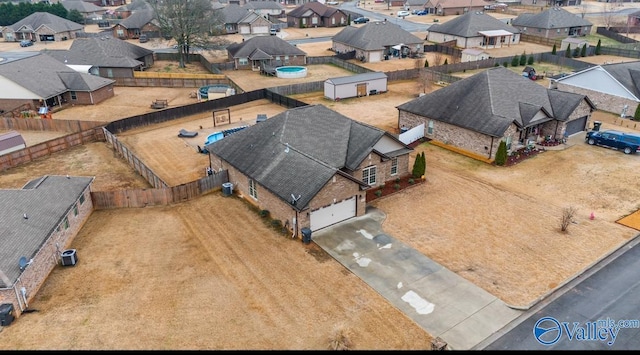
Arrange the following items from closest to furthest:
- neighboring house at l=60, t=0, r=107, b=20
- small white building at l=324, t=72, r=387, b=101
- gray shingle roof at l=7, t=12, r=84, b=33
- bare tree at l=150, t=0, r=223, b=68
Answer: small white building at l=324, t=72, r=387, b=101
bare tree at l=150, t=0, r=223, b=68
gray shingle roof at l=7, t=12, r=84, b=33
neighboring house at l=60, t=0, r=107, b=20

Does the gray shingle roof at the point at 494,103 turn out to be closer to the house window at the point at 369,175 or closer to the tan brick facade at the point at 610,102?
the tan brick facade at the point at 610,102

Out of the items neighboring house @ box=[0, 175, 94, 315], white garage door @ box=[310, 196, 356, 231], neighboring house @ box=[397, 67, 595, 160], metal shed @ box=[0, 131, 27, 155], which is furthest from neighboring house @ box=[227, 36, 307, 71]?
white garage door @ box=[310, 196, 356, 231]

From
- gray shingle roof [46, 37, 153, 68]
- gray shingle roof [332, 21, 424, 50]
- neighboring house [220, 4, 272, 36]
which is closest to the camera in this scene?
gray shingle roof [46, 37, 153, 68]

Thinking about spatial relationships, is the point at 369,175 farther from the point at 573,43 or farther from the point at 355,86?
the point at 573,43

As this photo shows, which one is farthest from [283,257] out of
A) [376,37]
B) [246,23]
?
[246,23]

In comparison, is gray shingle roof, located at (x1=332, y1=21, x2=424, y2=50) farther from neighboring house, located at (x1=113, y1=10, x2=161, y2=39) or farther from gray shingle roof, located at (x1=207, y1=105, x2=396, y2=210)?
neighboring house, located at (x1=113, y1=10, x2=161, y2=39)

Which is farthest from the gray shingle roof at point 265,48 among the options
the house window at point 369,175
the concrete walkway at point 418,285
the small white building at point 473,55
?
the concrete walkway at point 418,285

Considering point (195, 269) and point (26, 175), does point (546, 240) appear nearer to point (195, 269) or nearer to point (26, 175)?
point (195, 269)
